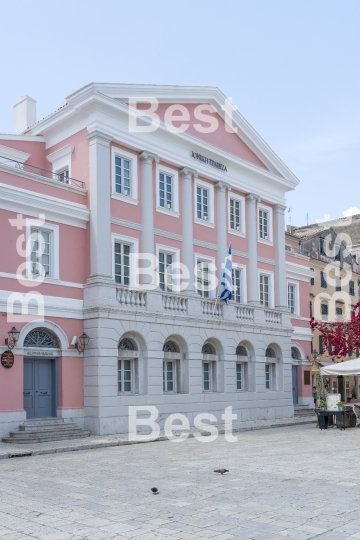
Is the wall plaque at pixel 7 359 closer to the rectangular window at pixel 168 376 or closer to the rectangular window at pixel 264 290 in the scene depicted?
the rectangular window at pixel 168 376

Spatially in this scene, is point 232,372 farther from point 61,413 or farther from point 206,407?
point 61,413

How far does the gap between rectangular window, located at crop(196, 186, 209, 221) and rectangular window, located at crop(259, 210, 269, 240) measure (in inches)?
152

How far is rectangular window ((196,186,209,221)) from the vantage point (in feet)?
87.1

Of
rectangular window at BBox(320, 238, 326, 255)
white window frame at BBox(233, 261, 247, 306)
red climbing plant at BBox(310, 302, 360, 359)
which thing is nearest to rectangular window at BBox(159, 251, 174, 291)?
white window frame at BBox(233, 261, 247, 306)

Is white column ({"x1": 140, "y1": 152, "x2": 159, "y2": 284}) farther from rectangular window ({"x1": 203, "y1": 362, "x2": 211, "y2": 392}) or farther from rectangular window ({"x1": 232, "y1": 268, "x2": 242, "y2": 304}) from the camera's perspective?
rectangular window ({"x1": 203, "y1": 362, "x2": 211, "y2": 392})

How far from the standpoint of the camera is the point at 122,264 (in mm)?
22797

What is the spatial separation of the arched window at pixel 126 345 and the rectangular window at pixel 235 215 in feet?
25.1

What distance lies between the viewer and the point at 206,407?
25.1 m

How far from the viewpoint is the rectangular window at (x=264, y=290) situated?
96.7 ft

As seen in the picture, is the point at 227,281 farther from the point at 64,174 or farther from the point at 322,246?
the point at 322,246

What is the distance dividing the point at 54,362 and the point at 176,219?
7405mm

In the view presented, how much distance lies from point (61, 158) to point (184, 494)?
15648 mm

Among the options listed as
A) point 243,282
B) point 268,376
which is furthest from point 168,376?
point 268,376

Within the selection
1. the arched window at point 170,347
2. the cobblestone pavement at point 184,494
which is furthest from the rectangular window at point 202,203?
the cobblestone pavement at point 184,494
